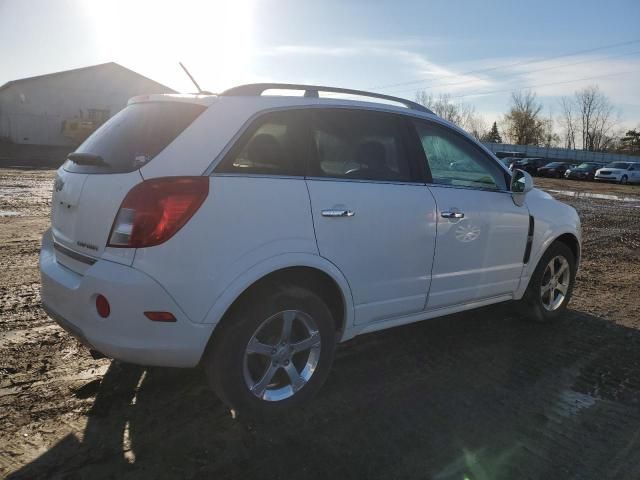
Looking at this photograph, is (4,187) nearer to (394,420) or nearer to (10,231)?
(10,231)

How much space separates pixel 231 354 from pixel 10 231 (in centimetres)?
680

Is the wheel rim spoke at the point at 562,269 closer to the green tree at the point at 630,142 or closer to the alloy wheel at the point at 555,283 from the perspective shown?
the alloy wheel at the point at 555,283

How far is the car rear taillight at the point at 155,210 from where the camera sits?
2668mm

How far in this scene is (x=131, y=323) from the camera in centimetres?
269

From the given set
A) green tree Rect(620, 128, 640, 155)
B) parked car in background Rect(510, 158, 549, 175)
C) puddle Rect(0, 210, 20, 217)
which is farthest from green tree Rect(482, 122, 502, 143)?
puddle Rect(0, 210, 20, 217)

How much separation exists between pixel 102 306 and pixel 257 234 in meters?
0.86

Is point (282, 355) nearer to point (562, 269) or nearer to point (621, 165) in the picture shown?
point (562, 269)

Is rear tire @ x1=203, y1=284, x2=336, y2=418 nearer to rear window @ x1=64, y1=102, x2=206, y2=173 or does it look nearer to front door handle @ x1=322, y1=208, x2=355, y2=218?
front door handle @ x1=322, y1=208, x2=355, y2=218

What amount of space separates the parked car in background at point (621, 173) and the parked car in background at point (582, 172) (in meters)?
1.76

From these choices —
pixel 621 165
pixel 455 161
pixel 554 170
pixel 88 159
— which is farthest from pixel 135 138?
pixel 554 170

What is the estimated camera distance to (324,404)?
3.34 m

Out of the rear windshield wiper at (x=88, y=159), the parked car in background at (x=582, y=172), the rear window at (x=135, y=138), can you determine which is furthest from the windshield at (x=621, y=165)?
the rear windshield wiper at (x=88, y=159)

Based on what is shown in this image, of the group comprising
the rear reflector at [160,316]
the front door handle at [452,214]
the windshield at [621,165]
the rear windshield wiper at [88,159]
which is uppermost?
the rear windshield wiper at [88,159]

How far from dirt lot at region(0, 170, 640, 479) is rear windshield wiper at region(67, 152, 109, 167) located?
1.40 metres
